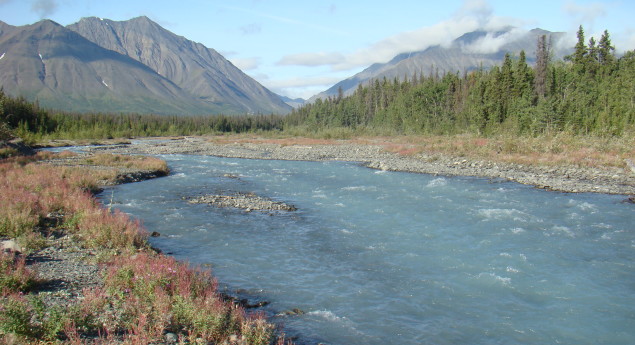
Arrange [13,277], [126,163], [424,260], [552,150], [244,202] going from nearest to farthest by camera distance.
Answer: [13,277], [424,260], [244,202], [126,163], [552,150]

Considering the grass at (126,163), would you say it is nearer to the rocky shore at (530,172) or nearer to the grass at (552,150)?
the rocky shore at (530,172)

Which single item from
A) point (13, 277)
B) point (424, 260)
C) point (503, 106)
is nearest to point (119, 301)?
point (13, 277)

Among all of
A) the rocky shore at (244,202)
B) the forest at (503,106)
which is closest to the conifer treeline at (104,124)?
the forest at (503,106)

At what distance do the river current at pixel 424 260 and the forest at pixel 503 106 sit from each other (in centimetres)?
3317

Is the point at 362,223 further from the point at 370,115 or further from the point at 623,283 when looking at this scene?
the point at 370,115

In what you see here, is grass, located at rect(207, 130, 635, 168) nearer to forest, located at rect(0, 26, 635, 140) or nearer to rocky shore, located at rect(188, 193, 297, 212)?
forest, located at rect(0, 26, 635, 140)

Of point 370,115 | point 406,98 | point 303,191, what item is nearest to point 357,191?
point 303,191

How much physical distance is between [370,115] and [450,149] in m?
71.9

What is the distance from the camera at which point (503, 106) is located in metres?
67.6

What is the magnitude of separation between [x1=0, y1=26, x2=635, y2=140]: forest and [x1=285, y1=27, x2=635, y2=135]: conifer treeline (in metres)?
0.12

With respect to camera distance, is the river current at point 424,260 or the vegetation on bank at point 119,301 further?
the river current at point 424,260

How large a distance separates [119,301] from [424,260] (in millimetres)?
9494

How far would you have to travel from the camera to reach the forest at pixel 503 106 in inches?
2186

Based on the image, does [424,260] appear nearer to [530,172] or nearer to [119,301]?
[119,301]
